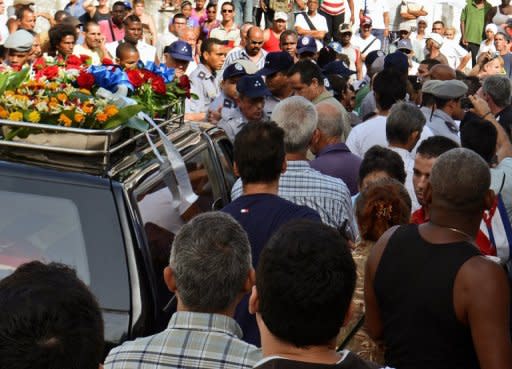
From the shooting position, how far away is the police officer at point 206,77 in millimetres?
10867

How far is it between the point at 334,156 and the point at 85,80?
215 cm

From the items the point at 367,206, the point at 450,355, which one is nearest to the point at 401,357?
the point at 450,355

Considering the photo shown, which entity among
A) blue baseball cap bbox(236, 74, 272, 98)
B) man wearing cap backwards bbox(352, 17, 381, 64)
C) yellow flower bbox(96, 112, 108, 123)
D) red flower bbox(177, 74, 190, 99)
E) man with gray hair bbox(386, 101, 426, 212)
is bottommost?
man wearing cap backwards bbox(352, 17, 381, 64)

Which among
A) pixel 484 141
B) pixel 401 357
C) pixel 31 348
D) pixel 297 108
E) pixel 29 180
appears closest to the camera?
pixel 31 348

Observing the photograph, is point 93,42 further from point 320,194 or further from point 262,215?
point 262,215

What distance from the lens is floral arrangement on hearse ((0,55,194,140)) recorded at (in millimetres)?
4984

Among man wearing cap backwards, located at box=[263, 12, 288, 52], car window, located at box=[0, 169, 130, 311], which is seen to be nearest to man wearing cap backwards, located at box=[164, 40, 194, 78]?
man wearing cap backwards, located at box=[263, 12, 288, 52]

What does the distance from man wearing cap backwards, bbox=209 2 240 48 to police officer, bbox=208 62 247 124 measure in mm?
6755

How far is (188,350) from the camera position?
130 inches

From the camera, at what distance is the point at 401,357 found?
408 centimetres

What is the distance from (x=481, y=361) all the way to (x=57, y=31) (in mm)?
9026

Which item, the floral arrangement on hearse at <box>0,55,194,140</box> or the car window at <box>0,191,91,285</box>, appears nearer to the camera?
the car window at <box>0,191,91,285</box>

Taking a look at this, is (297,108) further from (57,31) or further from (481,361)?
(57,31)

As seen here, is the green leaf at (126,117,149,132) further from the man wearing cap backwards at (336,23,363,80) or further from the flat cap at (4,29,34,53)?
the man wearing cap backwards at (336,23,363,80)
